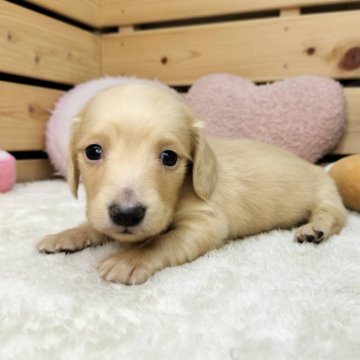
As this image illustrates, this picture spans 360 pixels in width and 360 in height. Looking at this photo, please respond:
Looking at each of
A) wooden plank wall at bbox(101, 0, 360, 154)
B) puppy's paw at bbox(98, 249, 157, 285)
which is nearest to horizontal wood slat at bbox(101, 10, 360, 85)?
wooden plank wall at bbox(101, 0, 360, 154)

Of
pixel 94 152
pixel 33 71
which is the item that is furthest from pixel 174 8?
pixel 94 152

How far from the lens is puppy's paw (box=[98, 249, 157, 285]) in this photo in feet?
4.62

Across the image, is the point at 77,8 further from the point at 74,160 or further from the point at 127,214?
the point at 127,214

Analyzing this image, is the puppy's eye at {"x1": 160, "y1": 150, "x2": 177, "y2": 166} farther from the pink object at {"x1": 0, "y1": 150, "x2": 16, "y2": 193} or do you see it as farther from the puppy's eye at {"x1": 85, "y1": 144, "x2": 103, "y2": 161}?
the pink object at {"x1": 0, "y1": 150, "x2": 16, "y2": 193}

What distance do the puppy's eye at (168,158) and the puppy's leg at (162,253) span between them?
0.24 meters

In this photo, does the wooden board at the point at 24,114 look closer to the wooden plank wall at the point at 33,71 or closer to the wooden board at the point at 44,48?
the wooden plank wall at the point at 33,71

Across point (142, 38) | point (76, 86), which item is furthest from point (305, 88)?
point (76, 86)

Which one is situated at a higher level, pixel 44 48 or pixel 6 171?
pixel 44 48

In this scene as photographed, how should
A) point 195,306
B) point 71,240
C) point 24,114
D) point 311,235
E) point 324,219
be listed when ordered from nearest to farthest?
point 195,306, point 71,240, point 311,235, point 324,219, point 24,114

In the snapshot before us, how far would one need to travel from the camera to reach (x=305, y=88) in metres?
3.19

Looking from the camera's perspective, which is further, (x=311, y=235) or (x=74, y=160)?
(x=311, y=235)

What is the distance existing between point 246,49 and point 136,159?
2328 millimetres

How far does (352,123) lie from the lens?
10.7ft

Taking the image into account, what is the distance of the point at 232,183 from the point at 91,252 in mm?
654
